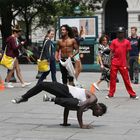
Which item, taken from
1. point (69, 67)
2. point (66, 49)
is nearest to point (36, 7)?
point (66, 49)

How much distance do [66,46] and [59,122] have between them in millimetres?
4111

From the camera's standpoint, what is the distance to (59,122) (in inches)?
418

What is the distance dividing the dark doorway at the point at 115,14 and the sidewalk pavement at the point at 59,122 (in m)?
51.3

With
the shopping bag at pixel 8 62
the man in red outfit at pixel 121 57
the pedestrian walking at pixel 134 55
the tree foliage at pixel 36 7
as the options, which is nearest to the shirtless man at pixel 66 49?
the man in red outfit at pixel 121 57

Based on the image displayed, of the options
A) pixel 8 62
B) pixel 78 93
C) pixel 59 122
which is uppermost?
pixel 78 93

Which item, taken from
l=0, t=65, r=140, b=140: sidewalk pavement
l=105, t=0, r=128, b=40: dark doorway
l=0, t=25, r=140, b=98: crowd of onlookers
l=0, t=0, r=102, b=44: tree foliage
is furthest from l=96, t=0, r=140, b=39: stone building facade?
l=0, t=65, r=140, b=140: sidewalk pavement

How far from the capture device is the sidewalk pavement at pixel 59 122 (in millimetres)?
9230

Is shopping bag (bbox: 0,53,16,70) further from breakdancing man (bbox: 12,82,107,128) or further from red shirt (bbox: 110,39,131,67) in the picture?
breakdancing man (bbox: 12,82,107,128)

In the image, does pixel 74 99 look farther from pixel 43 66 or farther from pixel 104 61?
pixel 43 66

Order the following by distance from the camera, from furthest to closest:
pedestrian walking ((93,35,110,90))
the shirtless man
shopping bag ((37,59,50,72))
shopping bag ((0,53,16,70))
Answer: shopping bag ((0,53,16,70)) → shopping bag ((37,59,50,72)) → pedestrian walking ((93,35,110,90)) → the shirtless man

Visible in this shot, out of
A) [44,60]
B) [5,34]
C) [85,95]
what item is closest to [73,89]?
[85,95]

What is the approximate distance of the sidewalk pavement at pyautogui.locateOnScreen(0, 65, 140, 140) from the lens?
9.23 m

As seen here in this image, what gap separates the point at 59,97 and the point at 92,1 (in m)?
36.4

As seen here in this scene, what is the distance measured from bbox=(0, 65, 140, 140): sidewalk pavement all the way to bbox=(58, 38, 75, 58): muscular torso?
1335 millimetres
